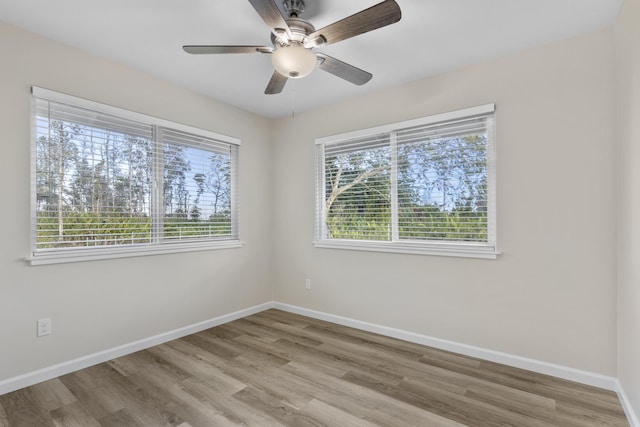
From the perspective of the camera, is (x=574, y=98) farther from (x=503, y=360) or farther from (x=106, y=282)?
(x=106, y=282)

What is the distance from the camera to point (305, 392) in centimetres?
218

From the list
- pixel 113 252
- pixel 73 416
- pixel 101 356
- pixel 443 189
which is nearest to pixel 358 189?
pixel 443 189

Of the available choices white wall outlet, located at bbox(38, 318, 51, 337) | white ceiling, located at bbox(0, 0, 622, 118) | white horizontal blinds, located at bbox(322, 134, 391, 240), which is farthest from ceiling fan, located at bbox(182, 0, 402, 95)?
white wall outlet, located at bbox(38, 318, 51, 337)

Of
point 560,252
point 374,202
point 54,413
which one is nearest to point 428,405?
point 560,252

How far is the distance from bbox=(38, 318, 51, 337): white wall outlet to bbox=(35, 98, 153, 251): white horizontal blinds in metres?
0.51

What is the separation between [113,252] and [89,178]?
0.62 metres

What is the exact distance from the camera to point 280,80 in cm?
228

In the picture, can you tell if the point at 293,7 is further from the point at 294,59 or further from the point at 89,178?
the point at 89,178

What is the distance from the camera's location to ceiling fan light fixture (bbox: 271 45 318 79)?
179 centimetres

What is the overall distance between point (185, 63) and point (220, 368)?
2480 mm

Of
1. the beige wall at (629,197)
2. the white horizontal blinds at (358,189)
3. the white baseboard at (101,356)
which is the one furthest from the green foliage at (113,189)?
the beige wall at (629,197)

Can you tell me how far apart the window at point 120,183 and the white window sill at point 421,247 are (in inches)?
49.2

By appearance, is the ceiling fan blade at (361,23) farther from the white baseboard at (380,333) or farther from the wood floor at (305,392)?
the white baseboard at (380,333)

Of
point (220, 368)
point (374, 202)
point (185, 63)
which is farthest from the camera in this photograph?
point (374, 202)
